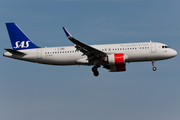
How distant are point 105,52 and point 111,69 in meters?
4.25

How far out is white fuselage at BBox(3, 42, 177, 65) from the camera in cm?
3819

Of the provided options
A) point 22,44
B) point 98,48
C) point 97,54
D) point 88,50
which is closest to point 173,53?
point 98,48

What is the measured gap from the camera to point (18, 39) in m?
42.1

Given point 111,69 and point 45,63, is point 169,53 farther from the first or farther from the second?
point 45,63

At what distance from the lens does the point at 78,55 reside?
39.0 metres

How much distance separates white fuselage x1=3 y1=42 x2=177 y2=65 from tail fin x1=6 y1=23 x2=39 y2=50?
1.38 m

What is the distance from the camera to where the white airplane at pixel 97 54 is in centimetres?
3731

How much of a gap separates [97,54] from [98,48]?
180 centimetres

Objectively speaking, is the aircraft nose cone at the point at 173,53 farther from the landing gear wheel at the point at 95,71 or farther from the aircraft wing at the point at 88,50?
the landing gear wheel at the point at 95,71

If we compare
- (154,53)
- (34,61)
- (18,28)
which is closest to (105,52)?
(154,53)

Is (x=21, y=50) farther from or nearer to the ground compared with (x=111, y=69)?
farther from the ground

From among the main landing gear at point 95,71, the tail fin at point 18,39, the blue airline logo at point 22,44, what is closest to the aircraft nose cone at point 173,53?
the main landing gear at point 95,71

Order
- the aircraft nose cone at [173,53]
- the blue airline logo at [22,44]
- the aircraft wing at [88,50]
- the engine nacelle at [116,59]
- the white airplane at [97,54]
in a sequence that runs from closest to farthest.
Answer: the aircraft wing at [88,50] → the engine nacelle at [116,59] → the white airplane at [97,54] → the aircraft nose cone at [173,53] → the blue airline logo at [22,44]

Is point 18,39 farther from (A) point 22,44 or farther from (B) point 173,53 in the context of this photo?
(B) point 173,53
